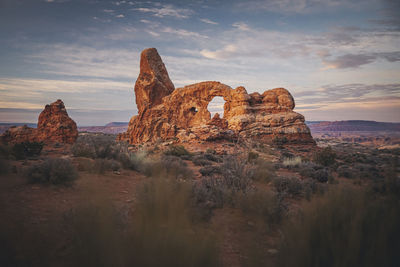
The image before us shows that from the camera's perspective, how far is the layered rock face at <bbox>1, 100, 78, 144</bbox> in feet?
59.5

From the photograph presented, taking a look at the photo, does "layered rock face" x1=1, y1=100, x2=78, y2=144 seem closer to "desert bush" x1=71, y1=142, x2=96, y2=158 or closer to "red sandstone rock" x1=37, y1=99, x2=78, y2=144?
"red sandstone rock" x1=37, y1=99, x2=78, y2=144

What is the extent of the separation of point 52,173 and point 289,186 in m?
5.72

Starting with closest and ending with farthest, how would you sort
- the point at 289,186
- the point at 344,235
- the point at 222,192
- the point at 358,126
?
the point at 344,235, the point at 222,192, the point at 289,186, the point at 358,126

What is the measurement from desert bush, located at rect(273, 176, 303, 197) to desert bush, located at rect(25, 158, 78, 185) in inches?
200

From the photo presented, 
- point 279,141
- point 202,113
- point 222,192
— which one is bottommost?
point 222,192

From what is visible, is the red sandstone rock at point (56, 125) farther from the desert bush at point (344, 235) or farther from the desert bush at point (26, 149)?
the desert bush at point (344, 235)

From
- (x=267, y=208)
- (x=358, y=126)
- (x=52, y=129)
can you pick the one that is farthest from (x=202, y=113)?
(x=358, y=126)

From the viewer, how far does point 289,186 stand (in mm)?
5191

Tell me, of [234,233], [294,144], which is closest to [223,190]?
[234,233]

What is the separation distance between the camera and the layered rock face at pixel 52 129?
18.1 m

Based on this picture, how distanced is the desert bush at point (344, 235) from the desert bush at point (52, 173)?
454 centimetres

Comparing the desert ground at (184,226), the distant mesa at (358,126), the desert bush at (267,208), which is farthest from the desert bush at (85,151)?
the distant mesa at (358,126)

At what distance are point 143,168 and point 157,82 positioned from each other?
21063 mm

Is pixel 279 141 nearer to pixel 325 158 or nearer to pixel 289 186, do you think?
pixel 325 158
